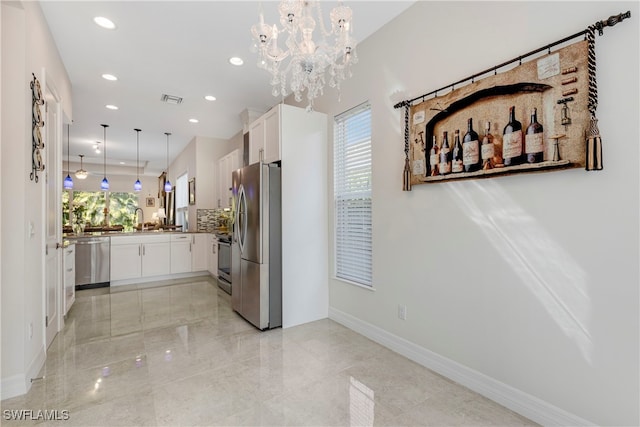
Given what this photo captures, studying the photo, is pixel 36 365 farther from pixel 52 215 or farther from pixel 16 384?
pixel 52 215

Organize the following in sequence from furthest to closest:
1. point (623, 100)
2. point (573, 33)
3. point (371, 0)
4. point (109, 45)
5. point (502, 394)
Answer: point (109, 45)
point (371, 0)
point (502, 394)
point (573, 33)
point (623, 100)

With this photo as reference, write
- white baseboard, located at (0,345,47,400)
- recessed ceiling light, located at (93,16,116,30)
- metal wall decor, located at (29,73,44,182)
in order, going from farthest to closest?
1. recessed ceiling light, located at (93,16,116,30)
2. metal wall decor, located at (29,73,44,182)
3. white baseboard, located at (0,345,47,400)

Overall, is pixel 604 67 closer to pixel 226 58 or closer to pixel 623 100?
pixel 623 100

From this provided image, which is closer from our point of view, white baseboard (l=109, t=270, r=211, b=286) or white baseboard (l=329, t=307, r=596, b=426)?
white baseboard (l=329, t=307, r=596, b=426)

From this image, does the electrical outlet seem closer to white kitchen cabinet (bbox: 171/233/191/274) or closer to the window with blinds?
the window with blinds

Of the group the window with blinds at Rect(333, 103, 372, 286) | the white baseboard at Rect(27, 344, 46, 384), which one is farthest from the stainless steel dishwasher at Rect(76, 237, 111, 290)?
the window with blinds at Rect(333, 103, 372, 286)

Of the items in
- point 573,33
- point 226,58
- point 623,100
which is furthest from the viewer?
point 226,58

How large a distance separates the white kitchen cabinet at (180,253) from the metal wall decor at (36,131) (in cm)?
371

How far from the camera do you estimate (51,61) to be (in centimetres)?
301

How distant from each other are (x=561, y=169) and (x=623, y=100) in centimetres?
40

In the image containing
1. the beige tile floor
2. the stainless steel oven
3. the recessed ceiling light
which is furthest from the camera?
the stainless steel oven

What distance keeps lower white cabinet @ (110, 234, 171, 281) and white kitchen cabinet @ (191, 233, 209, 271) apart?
450 mm

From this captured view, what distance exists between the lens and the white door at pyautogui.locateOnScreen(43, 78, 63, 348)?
275 centimetres

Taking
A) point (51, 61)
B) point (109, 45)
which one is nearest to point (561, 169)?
point (109, 45)
